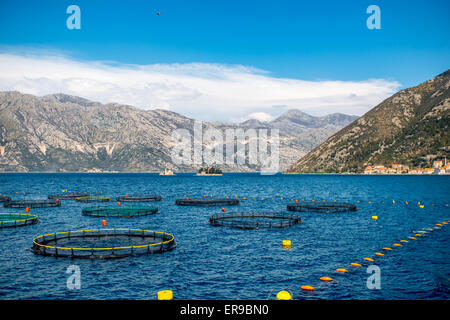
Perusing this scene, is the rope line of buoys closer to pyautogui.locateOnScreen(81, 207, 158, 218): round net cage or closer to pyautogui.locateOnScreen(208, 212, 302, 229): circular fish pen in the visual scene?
pyautogui.locateOnScreen(208, 212, 302, 229): circular fish pen

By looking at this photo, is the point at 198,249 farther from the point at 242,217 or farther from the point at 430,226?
the point at 430,226

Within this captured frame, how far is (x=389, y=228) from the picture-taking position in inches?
3462

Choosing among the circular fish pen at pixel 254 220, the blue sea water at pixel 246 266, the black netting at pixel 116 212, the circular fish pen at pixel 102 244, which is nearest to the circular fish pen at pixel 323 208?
the circular fish pen at pixel 254 220

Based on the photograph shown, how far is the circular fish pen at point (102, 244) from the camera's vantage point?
58.1 metres

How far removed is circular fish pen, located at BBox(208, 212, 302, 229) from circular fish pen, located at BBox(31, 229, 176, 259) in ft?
70.5

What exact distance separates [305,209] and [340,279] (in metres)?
74.6

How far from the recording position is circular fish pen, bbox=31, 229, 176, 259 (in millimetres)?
58062

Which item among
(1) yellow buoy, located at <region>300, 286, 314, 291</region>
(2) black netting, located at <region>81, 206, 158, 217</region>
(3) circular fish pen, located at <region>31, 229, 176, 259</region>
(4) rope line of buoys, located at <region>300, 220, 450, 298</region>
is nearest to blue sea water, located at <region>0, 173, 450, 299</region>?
(1) yellow buoy, located at <region>300, 286, 314, 291</region>

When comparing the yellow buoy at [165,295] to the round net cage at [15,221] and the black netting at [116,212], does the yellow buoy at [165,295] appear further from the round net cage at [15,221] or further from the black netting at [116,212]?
the black netting at [116,212]

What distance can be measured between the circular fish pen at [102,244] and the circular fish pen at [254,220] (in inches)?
846

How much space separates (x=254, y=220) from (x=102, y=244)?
1675 inches
